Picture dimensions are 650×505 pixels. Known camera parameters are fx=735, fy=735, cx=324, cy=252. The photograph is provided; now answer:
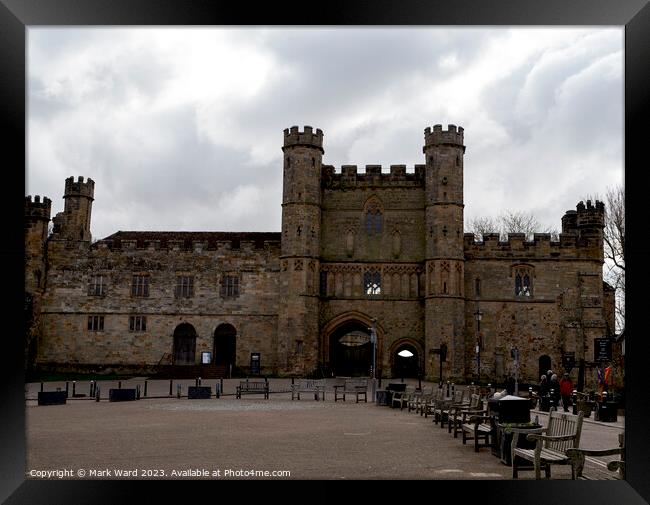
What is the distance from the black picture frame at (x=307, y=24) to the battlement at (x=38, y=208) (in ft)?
119

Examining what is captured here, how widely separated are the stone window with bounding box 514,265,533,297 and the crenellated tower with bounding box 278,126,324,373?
11114mm

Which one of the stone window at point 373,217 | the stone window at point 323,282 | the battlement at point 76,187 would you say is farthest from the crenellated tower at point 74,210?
the stone window at point 373,217

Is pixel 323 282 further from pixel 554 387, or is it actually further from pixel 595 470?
pixel 595 470

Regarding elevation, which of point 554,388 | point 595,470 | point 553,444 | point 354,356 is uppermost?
point 553,444

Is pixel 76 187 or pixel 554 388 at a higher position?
pixel 76 187

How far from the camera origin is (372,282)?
4119 cm

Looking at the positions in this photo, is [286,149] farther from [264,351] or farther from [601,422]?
[601,422]

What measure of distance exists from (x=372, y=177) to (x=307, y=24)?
111 feet

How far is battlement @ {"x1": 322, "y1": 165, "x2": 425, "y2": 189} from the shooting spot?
41.8 m

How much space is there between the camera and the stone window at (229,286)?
138 feet

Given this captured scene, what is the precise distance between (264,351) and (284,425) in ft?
81.3

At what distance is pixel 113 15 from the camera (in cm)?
831

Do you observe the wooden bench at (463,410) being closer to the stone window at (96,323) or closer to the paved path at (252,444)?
the paved path at (252,444)

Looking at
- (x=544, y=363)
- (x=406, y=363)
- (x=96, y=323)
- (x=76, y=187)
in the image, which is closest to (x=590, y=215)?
(x=544, y=363)
